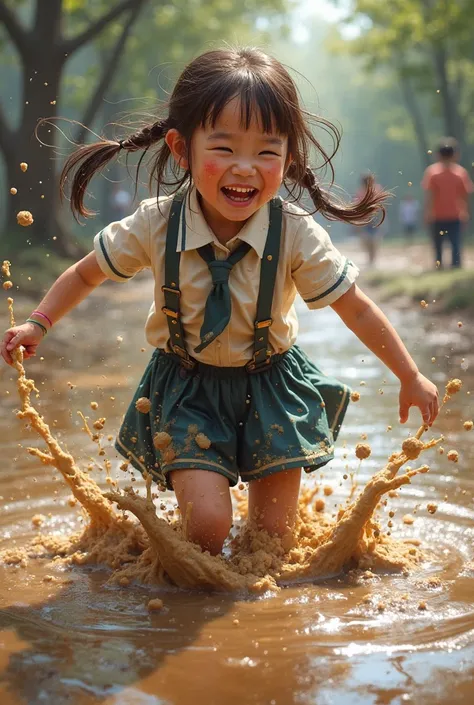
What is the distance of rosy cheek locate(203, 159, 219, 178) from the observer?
9.45ft

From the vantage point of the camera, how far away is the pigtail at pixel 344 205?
3.27 metres

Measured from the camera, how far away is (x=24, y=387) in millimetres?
3189

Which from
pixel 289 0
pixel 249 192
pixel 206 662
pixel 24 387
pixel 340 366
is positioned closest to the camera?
pixel 206 662

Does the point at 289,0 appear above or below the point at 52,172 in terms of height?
above

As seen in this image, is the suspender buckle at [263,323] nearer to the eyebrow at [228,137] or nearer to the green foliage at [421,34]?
the eyebrow at [228,137]

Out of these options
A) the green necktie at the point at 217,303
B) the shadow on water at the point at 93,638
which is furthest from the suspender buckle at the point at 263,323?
the shadow on water at the point at 93,638

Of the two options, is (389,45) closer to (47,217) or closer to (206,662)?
(47,217)

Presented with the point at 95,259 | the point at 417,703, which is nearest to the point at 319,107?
the point at 95,259

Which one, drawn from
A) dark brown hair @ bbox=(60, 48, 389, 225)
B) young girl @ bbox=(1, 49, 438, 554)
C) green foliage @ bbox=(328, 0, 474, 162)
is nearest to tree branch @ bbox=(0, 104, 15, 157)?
green foliage @ bbox=(328, 0, 474, 162)

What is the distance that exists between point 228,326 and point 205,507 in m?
0.54

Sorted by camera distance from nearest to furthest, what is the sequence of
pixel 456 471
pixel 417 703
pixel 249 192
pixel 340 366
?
pixel 417 703
pixel 249 192
pixel 456 471
pixel 340 366

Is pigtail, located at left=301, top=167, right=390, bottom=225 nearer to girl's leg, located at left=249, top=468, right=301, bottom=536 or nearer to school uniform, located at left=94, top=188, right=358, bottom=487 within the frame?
school uniform, located at left=94, top=188, right=358, bottom=487

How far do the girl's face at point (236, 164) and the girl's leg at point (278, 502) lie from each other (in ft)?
2.71

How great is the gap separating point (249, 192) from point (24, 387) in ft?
3.12
